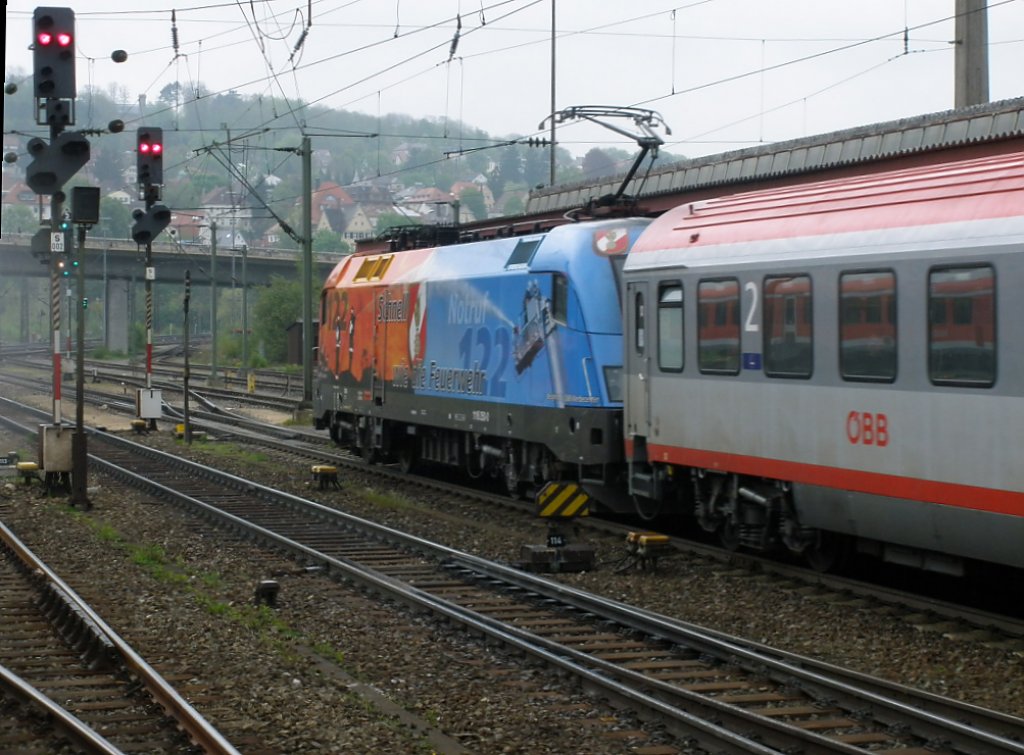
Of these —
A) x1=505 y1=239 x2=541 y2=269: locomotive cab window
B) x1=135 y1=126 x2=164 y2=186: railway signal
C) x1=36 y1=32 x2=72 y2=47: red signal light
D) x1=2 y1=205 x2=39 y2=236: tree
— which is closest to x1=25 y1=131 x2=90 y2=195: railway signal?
x1=36 y1=32 x2=72 y2=47: red signal light

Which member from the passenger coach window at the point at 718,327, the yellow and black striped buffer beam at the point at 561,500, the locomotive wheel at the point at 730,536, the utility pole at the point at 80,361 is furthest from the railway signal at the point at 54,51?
the locomotive wheel at the point at 730,536

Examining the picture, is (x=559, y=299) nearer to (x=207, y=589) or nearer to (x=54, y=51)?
(x=207, y=589)

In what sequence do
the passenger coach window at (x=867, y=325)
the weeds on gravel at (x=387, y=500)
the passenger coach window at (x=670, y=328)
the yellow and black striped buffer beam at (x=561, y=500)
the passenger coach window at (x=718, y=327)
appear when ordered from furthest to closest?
the weeds on gravel at (x=387, y=500) → the yellow and black striped buffer beam at (x=561, y=500) → the passenger coach window at (x=670, y=328) → the passenger coach window at (x=718, y=327) → the passenger coach window at (x=867, y=325)

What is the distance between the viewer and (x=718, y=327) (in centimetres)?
1370

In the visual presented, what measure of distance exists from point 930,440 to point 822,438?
142cm

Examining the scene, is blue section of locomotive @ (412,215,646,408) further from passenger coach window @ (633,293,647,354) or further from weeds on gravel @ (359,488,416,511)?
weeds on gravel @ (359,488,416,511)

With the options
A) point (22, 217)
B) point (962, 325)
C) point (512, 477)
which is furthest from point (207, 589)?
point (22, 217)

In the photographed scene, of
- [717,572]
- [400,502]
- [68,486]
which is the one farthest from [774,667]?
[68,486]

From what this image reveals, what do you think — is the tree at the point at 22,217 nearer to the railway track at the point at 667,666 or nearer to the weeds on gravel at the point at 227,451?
the weeds on gravel at the point at 227,451

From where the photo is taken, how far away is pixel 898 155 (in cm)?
2019

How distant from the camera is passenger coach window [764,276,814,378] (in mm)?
12375

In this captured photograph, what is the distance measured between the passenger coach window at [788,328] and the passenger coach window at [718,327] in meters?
0.54

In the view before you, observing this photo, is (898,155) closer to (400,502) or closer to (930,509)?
(400,502)

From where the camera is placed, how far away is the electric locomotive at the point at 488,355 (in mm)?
16469
